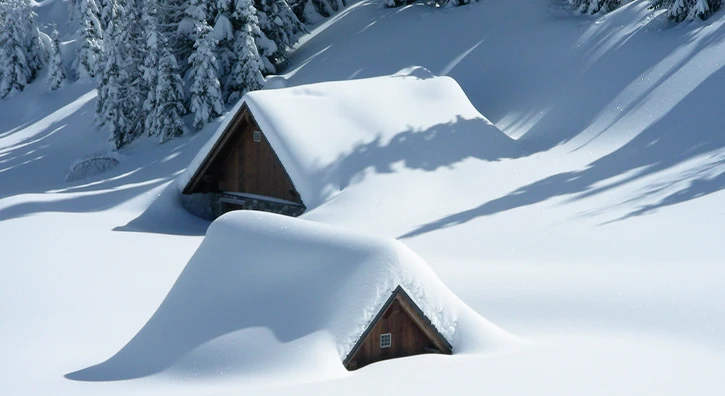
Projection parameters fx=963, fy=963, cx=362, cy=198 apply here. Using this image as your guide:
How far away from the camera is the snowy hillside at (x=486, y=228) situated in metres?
11.0

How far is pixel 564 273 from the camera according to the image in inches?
640

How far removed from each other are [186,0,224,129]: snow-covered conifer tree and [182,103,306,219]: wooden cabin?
26.3 feet

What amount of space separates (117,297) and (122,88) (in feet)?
72.0

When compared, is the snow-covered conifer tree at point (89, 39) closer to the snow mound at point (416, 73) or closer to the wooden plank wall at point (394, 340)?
the snow mound at point (416, 73)

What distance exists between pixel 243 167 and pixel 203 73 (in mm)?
8854

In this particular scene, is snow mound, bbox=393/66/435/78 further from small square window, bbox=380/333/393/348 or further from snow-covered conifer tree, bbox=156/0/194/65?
small square window, bbox=380/333/393/348

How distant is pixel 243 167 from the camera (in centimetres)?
2533

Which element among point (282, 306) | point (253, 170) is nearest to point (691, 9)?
point (253, 170)

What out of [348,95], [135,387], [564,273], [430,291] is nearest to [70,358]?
[135,387]

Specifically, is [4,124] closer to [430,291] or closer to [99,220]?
[99,220]

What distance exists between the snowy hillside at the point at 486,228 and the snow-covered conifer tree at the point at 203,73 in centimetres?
62

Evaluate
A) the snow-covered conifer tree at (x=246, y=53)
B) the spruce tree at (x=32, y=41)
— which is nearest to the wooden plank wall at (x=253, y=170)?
the snow-covered conifer tree at (x=246, y=53)

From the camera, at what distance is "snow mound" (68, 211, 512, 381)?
1093 centimetres

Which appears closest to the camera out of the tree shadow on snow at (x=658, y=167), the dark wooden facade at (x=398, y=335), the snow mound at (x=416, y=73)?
the dark wooden facade at (x=398, y=335)
